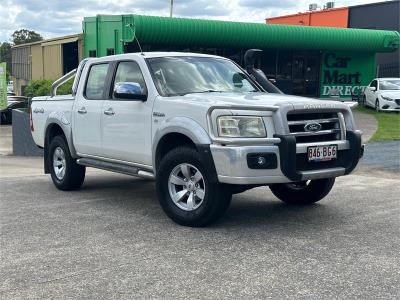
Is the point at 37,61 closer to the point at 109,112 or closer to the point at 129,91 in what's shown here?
the point at 109,112

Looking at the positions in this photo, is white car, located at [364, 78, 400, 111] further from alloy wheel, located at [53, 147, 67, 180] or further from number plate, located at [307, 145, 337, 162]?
number plate, located at [307, 145, 337, 162]

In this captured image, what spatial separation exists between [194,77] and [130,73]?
2.85 feet

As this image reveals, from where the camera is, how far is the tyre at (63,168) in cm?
817

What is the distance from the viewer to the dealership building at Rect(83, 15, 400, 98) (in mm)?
22781

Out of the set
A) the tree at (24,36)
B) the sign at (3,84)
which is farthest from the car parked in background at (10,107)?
the tree at (24,36)

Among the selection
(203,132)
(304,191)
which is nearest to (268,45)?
(304,191)

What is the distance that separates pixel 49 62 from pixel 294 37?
16702 millimetres

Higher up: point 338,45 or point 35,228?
point 338,45

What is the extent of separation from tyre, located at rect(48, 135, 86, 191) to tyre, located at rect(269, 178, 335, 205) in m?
2.91

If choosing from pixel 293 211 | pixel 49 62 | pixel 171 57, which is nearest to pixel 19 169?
pixel 171 57

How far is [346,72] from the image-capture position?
3284 cm

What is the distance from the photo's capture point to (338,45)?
29.2m

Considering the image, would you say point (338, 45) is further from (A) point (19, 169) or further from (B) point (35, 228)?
(B) point (35, 228)

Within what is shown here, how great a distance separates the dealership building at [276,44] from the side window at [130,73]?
39.9ft
